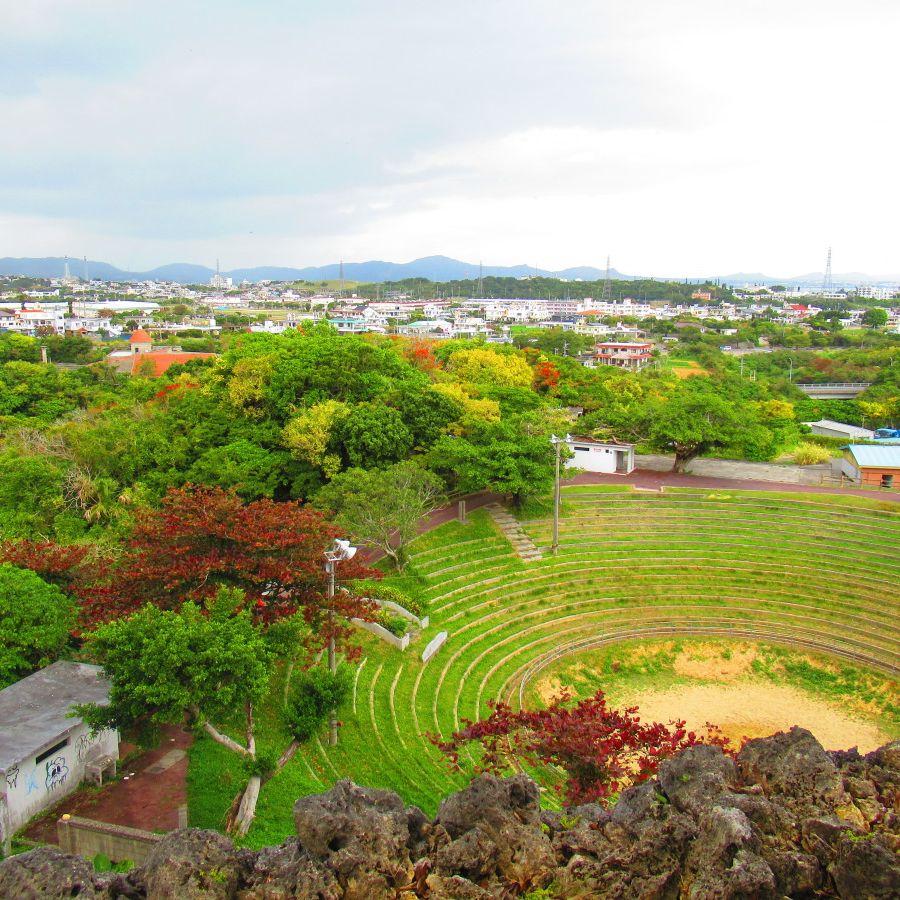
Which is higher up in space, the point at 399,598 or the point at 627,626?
the point at 399,598

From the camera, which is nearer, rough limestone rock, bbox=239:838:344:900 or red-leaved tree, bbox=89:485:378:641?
rough limestone rock, bbox=239:838:344:900

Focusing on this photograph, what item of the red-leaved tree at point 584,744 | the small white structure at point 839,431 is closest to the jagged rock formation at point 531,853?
the red-leaved tree at point 584,744

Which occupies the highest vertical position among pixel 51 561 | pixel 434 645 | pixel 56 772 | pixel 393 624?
pixel 51 561

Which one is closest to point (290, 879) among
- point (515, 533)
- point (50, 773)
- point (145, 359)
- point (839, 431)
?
point (50, 773)

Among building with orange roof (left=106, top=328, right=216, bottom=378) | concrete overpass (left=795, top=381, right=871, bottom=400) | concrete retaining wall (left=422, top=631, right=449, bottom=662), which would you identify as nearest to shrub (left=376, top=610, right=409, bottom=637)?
concrete retaining wall (left=422, top=631, right=449, bottom=662)

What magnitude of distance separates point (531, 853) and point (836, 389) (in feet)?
190

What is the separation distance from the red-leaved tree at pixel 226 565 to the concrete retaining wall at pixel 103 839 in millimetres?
3153

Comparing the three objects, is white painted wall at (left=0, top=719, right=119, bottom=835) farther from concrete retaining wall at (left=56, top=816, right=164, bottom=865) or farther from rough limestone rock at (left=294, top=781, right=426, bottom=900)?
rough limestone rock at (left=294, top=781, right=426, bottom=900)

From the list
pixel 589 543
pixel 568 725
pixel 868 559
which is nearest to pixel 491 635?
A: pixel 589 543

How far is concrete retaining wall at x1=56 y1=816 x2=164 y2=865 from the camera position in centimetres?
920

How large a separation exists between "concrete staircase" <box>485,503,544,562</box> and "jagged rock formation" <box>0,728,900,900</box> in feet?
43.5

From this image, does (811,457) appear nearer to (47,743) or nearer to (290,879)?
(290,879)

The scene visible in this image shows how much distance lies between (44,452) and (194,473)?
506 centimetres

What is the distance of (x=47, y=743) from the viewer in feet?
34.4
